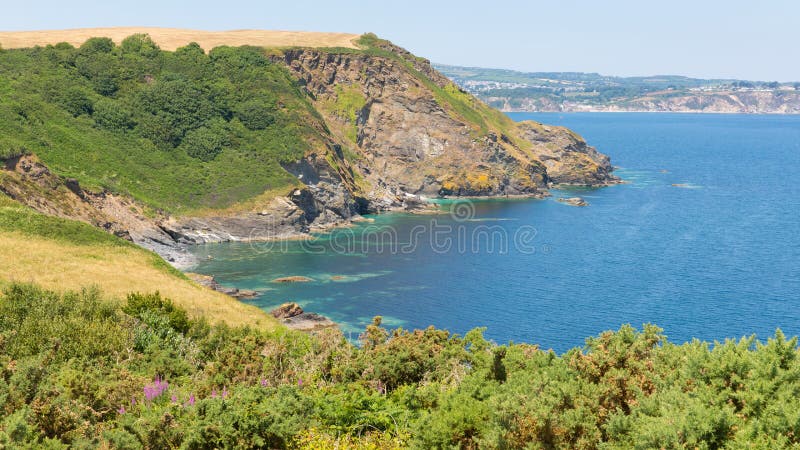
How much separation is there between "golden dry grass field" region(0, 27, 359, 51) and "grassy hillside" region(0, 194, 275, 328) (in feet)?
304

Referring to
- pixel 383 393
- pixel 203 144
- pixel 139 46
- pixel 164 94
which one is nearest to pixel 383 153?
pixel 203 144

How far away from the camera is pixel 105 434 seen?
21.1 m

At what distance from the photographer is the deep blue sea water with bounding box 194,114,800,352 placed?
78.7 m

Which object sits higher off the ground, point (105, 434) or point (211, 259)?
point (105, 434)

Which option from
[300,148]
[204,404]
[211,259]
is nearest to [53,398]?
[204,404]

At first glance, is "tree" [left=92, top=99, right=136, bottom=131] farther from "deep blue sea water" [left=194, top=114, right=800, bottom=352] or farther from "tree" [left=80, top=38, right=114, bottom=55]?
"deep blue sea water" [left=194, top=114, right=800, bottom=352]

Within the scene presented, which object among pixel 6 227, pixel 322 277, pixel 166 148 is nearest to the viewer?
pixel 6 227

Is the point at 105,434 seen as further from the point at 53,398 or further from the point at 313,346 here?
the point at 313,346

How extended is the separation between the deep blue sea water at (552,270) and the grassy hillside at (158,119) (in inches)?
737

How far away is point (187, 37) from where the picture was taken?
6762 inches

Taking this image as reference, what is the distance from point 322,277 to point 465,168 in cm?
7514

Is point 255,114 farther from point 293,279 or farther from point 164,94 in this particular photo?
point 293,279

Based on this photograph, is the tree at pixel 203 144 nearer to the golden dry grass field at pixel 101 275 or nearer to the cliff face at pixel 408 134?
the cliff face at pixel 408 134

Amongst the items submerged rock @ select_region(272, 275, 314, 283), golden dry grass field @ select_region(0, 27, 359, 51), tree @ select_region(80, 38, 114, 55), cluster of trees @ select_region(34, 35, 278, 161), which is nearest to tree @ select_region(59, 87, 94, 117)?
cluster of trees @ select_region(34, 35, 278, 161)
